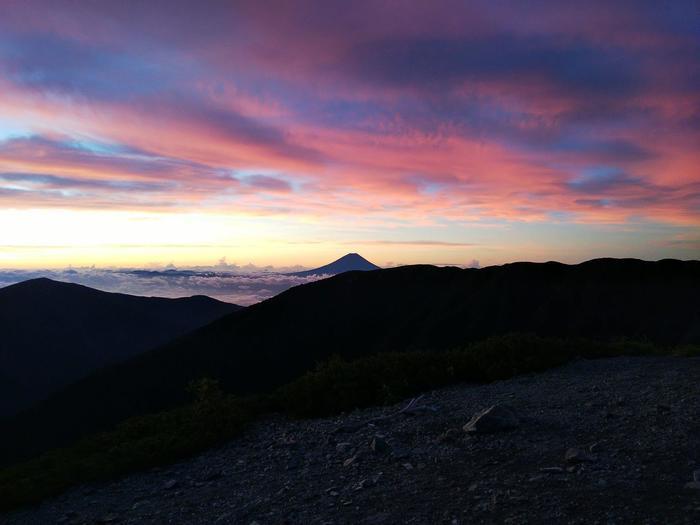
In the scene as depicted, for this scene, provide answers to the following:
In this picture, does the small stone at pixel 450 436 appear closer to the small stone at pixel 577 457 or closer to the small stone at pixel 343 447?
the small stone at pixel 343 447

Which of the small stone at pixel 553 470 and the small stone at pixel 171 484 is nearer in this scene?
the small stone at pixel 553 470

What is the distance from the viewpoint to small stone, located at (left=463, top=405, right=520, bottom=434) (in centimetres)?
893

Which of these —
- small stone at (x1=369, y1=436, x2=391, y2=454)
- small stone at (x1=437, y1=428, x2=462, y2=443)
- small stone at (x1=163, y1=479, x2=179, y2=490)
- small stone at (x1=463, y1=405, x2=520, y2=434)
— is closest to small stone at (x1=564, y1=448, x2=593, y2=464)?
small stone at (x1=463, y1=405, x2=520, y2=434)

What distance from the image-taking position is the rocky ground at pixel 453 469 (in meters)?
6.20

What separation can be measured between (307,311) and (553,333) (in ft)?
147

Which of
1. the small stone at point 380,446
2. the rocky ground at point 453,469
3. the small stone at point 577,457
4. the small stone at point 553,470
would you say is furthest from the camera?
the small stone at point 380,446

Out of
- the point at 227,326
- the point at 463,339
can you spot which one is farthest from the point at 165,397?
the point at 463,339

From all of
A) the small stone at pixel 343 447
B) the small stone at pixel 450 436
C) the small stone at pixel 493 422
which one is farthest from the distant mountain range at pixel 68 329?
the small stone at pixel 493 422

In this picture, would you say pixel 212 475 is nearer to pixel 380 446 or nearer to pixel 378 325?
pixel 380 446

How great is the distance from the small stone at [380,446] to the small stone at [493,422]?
4.57 ft

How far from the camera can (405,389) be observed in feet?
42.5

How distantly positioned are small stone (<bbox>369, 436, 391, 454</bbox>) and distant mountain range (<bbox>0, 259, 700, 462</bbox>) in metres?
60.5

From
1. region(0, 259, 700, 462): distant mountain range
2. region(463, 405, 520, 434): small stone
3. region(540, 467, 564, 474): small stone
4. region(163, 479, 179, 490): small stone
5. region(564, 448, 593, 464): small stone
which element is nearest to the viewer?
region(540, 467, 564, 474): small stone

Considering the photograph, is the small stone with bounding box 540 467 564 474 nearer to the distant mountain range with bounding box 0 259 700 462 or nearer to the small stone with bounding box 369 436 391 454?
the small stone with bounding box 369 436 391 454
